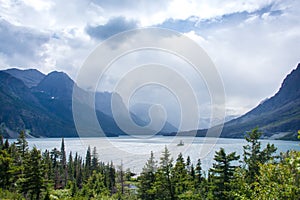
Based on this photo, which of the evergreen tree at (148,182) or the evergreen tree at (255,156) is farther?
the evergreen tree at (148,182)

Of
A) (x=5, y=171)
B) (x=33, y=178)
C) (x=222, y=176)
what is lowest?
(x=222, y=176)

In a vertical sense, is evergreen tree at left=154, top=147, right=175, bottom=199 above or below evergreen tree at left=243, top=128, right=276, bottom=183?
below

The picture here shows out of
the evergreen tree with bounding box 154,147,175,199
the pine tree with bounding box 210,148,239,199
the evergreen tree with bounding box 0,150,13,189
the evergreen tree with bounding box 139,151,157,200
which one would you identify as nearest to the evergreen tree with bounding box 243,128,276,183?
the pine tree with bounding box 210,148,239,199

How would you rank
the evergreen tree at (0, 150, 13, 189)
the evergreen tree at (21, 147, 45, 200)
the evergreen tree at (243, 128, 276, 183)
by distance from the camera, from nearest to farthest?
the evergreen tree at (243, 128, 276, 183) → the evergreen tree at (21, 147, 45, 200) → the evergreen tree at (0, 150, 13, 189)

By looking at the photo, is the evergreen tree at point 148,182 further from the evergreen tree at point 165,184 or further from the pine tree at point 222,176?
the pine tree at point 222,176

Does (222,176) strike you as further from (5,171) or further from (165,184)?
(5,171)

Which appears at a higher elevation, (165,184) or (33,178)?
(33,178)

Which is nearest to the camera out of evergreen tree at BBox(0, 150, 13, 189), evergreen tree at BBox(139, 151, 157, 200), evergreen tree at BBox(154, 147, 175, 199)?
evergreen tree at BBox(154, 147, 175, 199)

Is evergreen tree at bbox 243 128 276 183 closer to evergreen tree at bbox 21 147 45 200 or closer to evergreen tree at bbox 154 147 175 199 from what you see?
evergreen tree at bbox 154 147 175 199

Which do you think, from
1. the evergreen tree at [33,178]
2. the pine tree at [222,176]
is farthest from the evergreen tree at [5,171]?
the pine tree at [222,176]

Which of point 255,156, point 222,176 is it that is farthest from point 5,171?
point 255,156

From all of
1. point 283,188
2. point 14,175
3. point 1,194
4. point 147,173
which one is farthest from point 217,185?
point 14,175

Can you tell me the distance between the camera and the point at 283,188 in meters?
12.2

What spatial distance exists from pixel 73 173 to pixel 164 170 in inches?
2094
